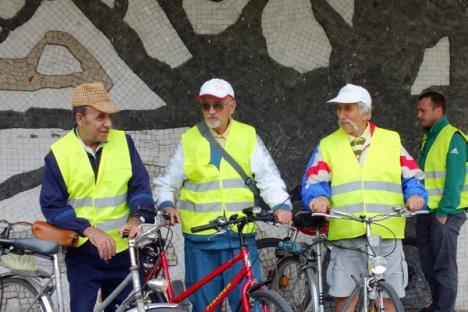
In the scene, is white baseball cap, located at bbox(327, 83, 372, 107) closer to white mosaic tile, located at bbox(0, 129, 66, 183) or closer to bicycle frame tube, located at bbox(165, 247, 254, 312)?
bicycle frame tube, located at bbox(165, 247, 254, 312)

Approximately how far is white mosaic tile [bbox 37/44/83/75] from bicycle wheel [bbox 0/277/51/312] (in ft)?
7.60

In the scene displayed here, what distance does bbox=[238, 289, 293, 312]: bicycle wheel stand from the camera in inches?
196

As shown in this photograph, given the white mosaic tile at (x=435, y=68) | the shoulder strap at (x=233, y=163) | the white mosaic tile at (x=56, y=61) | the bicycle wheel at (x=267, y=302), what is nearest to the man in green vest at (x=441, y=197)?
the white mosaic tile at (x=435, y=68)

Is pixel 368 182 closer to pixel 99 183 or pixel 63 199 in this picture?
pixel 99 183

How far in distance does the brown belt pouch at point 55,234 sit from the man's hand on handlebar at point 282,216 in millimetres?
1193

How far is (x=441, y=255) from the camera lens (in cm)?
700

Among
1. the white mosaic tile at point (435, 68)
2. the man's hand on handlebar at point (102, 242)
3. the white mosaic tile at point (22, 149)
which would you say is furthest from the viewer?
the white mosaic tile at point (435, 68)

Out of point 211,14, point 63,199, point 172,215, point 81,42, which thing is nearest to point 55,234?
point 63,199

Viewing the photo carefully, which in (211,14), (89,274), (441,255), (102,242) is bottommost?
(441,255)

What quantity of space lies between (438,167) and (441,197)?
0.24m

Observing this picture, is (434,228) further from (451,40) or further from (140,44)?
(140,44)

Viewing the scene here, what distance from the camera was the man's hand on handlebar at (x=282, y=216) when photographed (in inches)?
213

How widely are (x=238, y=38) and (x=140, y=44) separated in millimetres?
805

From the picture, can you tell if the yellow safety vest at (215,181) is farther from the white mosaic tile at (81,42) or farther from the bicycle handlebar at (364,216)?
the white mosaic tile at (81,42)
